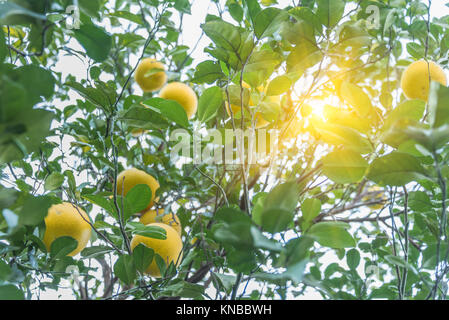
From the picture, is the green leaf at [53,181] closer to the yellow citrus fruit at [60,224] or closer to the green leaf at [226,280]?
the yellow citrus fruit at [60,224]

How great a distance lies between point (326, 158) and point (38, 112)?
0.45 m

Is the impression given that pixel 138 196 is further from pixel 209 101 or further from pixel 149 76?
pixel 149 76

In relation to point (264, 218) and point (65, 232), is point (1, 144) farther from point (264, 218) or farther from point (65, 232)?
point (65, 232)

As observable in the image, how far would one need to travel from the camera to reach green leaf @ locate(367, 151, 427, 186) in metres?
0.52

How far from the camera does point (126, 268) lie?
0.80m

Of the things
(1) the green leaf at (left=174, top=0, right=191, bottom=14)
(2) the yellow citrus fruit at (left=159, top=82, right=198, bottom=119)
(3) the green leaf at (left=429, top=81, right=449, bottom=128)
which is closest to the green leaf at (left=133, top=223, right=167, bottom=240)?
(3) the green leaf at (left=429, top=81, right=449, bottom=128)

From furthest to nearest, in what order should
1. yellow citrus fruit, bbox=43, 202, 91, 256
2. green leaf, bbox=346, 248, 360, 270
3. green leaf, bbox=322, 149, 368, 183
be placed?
green leaf, bbox=346, 248, 360, 270 → yellow citrus fruit, bbox=43, 202, 91, 256 → green leaf, bbox=322, 149, 368, 183

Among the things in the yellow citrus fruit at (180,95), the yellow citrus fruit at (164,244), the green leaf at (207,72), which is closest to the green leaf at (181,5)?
the yellow citrus fruit at (180,95)

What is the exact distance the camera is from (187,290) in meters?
0.85

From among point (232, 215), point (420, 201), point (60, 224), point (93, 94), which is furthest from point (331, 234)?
point (60, 224)

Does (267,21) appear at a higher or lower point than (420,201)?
higher

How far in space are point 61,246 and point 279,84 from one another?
695 millimetres

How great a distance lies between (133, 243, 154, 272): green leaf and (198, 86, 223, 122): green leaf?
0.36 metres

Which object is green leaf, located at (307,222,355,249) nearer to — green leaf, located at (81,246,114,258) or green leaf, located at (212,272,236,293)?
green leaf, located at (212,272,236,293)
